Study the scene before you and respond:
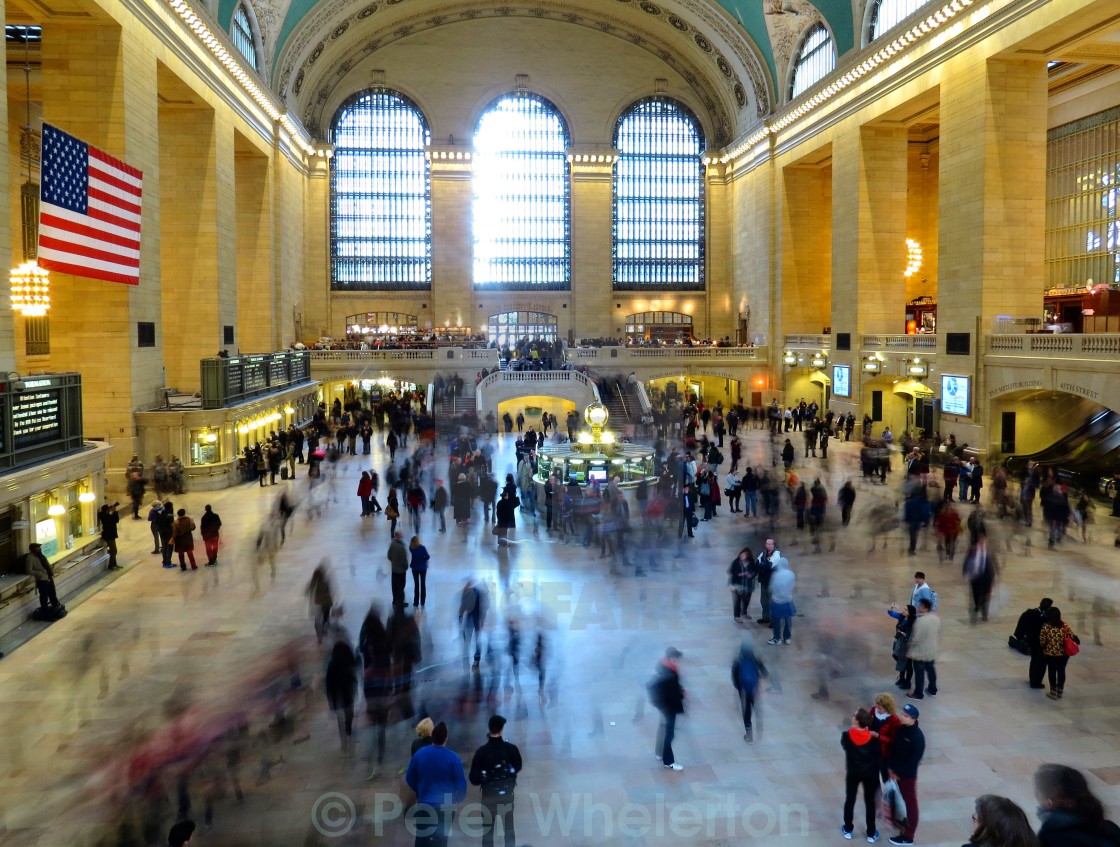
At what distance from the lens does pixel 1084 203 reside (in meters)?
28.1

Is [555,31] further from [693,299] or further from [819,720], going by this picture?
[819,720]

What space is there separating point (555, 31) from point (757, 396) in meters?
20.6

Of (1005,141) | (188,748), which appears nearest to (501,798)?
(188,748)

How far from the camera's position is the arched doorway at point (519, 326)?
1775 inches

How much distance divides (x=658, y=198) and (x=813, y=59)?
12889mm

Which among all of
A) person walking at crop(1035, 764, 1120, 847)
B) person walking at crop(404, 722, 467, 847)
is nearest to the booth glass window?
person walking at crop(1035, 764, 1120, 847)

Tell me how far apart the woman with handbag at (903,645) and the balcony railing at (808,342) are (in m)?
24.6

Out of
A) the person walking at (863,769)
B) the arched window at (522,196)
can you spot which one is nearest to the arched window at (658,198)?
the arched window at (522,196)

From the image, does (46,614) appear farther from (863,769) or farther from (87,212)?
(863,769)

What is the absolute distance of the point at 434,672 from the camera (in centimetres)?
901

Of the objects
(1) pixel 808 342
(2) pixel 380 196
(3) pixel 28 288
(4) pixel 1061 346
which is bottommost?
(4) pixel 1061 346

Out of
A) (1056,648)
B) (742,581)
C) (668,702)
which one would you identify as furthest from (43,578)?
(1056,648)

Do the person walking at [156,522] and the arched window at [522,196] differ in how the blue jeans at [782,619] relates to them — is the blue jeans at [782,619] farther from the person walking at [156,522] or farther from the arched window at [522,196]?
the arched window at [522,196]

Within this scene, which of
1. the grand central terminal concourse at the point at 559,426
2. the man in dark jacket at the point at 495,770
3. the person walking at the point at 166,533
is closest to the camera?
the man in dark jacket at the point at 495,770
